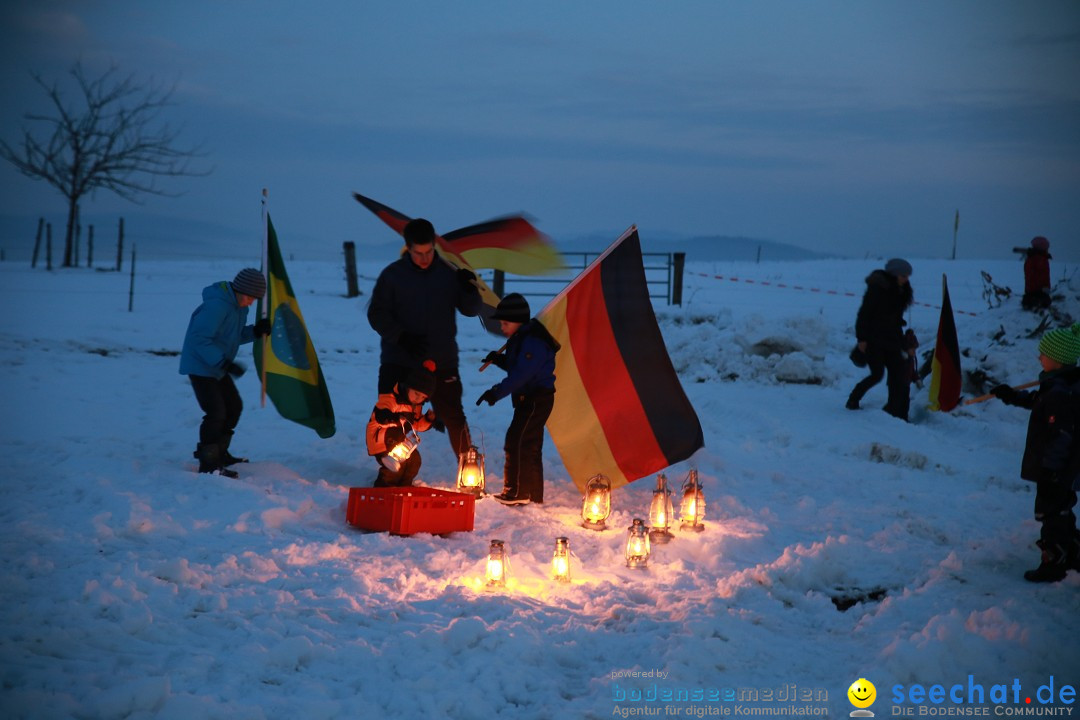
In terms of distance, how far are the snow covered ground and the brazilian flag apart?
18.0 inches

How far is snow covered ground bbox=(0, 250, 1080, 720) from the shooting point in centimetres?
404

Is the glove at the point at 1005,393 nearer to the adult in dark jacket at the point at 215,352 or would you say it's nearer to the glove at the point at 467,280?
the glove at the point at 467,280

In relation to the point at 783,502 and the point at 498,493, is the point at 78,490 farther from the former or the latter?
the point at 783,502

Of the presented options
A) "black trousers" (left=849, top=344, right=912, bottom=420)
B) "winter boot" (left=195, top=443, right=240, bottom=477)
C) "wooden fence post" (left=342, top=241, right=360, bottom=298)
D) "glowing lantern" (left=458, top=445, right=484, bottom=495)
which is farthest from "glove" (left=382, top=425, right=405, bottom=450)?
"wooden fence post" (left=342, top=241, right=360, bottom=298)

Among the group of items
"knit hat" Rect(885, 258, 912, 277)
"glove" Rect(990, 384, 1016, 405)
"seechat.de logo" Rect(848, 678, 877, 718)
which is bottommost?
"seechat.de logo" Rect(848, 678, 877, 718)

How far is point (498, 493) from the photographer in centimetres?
750

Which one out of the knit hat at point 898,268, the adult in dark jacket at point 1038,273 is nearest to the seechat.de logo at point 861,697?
the knit hat at point 898,268

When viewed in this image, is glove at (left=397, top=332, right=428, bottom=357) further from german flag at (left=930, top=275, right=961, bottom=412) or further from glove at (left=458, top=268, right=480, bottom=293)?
german flag at (left=930, top=275, right=961, bottom=412)

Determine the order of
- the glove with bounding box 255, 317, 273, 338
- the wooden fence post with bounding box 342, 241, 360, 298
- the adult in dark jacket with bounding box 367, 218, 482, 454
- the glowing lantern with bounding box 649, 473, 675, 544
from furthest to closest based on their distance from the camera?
the wooden fence post with bounding box 342, 241, 360, 298, the glove with bounding box 255, 317, 273, 338, the adult in dark jacket with bounding box 367, 218, 482, 454, the glowing lantern with bounding box 649, 473, 675, 544

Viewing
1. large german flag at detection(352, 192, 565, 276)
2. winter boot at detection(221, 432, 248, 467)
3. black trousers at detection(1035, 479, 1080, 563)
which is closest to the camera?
black trousers at detection(1035, 479, 1080, 563)

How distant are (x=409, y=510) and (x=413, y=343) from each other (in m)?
1.42

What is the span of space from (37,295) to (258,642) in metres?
16.6

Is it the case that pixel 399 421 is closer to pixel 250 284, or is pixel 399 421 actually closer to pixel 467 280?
pixel 467 280

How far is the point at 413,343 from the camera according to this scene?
23.3 ft
